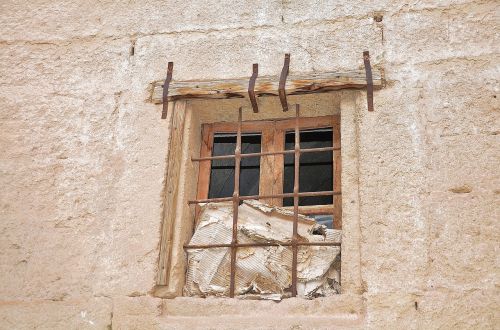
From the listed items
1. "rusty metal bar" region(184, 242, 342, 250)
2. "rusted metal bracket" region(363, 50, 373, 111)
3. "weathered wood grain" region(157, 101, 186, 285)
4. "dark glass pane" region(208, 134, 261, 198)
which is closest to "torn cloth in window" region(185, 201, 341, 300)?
"rusty metal bar" region(184, 242, 342, 250)

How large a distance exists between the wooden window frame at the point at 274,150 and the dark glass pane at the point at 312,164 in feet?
0.18

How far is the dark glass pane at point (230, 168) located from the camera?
3.70 meters

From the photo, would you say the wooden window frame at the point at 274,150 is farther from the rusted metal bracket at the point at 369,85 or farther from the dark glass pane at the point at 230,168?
the rusted metal bracket at the point at 369,85

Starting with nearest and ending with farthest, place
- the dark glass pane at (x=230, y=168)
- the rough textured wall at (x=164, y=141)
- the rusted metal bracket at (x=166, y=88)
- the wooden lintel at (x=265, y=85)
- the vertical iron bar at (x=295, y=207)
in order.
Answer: the rough textured wall at (x=164, y=141), the vertical iron bar at (x=295, y=207), the wooden lintel at (x=265, y=85), the rusted metal bracket at (x=166, y=88), the dark glass pane at (x=230, y=168)

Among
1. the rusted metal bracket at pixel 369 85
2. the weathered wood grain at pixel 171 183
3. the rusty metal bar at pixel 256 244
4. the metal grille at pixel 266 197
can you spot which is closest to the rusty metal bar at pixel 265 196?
the metal grille at pixel 266 197

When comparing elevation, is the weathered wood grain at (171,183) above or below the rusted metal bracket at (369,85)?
below

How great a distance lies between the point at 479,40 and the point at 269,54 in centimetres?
106

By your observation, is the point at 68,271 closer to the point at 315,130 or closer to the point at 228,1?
the point at 315,130

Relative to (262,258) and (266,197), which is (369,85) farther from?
(262,258)

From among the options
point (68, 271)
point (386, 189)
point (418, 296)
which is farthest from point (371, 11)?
point (68, 271)

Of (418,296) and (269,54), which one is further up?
(269,54)

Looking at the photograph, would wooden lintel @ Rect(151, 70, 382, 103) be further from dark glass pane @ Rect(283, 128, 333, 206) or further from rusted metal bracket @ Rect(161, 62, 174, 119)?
dark glass pane @ Rect(283, 128, 333, 206)

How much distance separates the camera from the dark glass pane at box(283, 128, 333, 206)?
3645 mm

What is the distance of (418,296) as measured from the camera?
293 cm
